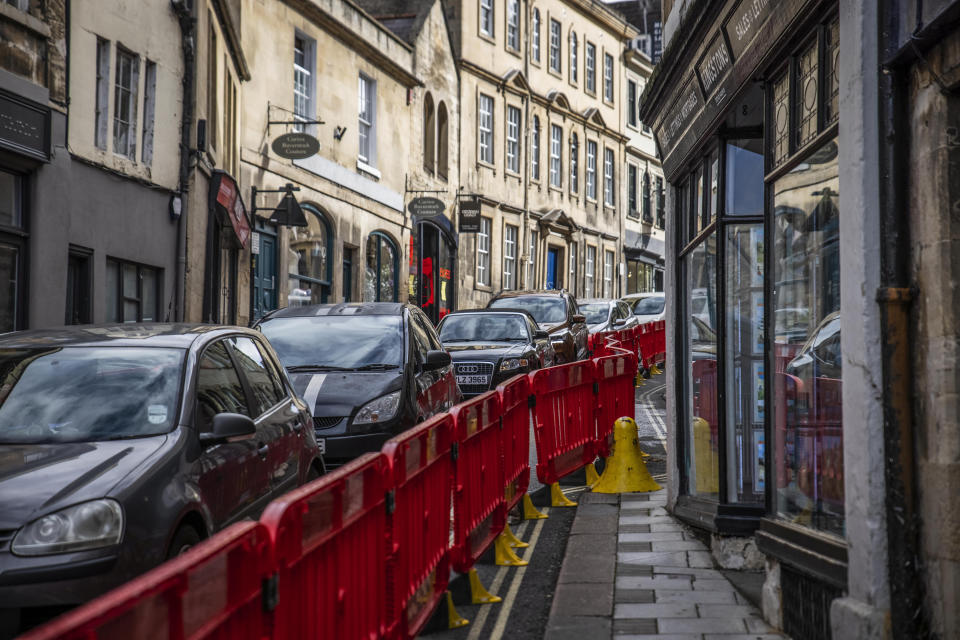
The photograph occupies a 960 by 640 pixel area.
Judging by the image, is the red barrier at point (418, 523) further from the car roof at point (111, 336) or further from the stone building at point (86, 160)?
the stone building at point (86, 160)

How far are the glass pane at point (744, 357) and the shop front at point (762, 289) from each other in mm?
11

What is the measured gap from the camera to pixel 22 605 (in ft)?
16.3

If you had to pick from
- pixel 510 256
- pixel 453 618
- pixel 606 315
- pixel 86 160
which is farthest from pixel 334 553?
pixel 510 256

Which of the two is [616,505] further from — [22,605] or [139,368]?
[22,605]

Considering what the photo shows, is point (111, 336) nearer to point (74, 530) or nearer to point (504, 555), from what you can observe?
point (74, 530)

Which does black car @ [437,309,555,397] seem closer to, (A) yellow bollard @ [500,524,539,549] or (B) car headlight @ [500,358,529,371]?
(B) car headlight @ [500,358,529,371]

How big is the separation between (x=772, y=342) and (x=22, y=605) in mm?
4283

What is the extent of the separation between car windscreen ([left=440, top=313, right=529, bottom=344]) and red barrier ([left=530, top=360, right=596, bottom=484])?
7387 mm

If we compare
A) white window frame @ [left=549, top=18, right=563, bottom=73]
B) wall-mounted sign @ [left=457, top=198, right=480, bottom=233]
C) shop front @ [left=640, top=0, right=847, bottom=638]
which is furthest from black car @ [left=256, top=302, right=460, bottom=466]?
white window frame @ [left=549, top=18, right=563, bottom=73]

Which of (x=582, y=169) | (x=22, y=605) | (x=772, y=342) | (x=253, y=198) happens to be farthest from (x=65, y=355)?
(x=582, y=169)

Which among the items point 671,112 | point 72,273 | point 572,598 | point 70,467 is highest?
point 671,112

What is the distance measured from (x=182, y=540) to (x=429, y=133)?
101 ft

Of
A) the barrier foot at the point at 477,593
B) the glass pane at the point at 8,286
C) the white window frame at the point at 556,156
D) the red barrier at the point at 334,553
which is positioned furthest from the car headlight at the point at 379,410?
the white window frame at the point at 556,156

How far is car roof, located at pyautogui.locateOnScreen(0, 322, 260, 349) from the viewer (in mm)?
6969
